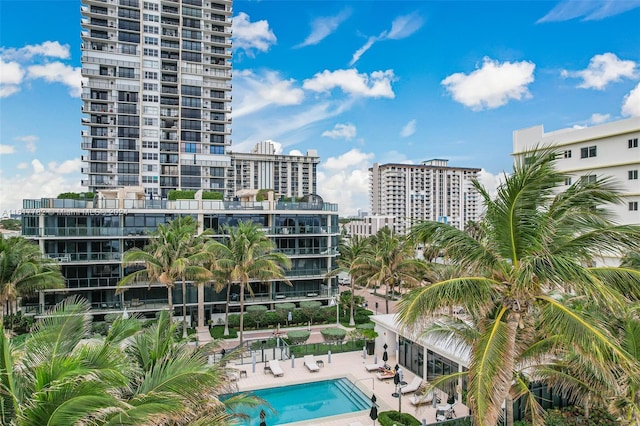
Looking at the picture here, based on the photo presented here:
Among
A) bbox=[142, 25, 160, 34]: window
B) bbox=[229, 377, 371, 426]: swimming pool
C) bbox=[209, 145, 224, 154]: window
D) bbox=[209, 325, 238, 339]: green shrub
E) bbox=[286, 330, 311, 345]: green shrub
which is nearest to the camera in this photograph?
bbox=[229, 377, 371, 426]: swimming pool

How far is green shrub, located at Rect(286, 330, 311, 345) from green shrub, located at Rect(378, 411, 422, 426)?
11.9 meters

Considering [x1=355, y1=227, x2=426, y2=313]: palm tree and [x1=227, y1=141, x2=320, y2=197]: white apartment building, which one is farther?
[x1=227, y1=141, x2=320, y2=197]: white apartment building

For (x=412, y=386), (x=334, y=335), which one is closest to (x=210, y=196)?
(x=334, y=335)

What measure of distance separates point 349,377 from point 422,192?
470 feet

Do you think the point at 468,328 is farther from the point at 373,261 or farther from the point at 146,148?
the point at 146,148

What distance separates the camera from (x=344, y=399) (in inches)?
894

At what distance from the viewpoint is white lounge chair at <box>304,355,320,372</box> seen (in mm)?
25592

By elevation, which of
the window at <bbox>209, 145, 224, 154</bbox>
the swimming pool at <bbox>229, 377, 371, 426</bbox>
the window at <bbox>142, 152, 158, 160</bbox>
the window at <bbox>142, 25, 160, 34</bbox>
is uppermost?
the window at <bbox>142, 25, 160, 34</bbox>

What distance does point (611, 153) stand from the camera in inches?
1487

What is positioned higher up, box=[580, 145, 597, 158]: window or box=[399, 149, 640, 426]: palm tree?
box=[580, 145, 597, 158]: window

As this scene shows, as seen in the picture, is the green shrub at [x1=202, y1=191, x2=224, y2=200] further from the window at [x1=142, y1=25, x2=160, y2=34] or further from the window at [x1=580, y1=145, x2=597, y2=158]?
the window at [x1=142, y1=25, x2=160, y2=34]

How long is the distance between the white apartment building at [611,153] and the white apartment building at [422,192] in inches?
4533

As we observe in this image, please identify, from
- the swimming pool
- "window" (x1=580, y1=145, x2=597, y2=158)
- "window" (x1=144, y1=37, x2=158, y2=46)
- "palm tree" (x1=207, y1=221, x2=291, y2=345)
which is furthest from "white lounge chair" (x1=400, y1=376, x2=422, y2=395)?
"window" (x1=144, y1=37, x2=158, y2=46)

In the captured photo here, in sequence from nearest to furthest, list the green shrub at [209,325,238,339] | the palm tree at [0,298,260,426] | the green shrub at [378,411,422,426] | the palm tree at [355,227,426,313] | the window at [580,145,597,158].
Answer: the palm tree at [0,298,260,426]
the green shrub at [378,411,422,426]
the green shrub at [209,325,238,339]
the palm tree at [355,227,426,313]
the window at [580,145,597,158]
